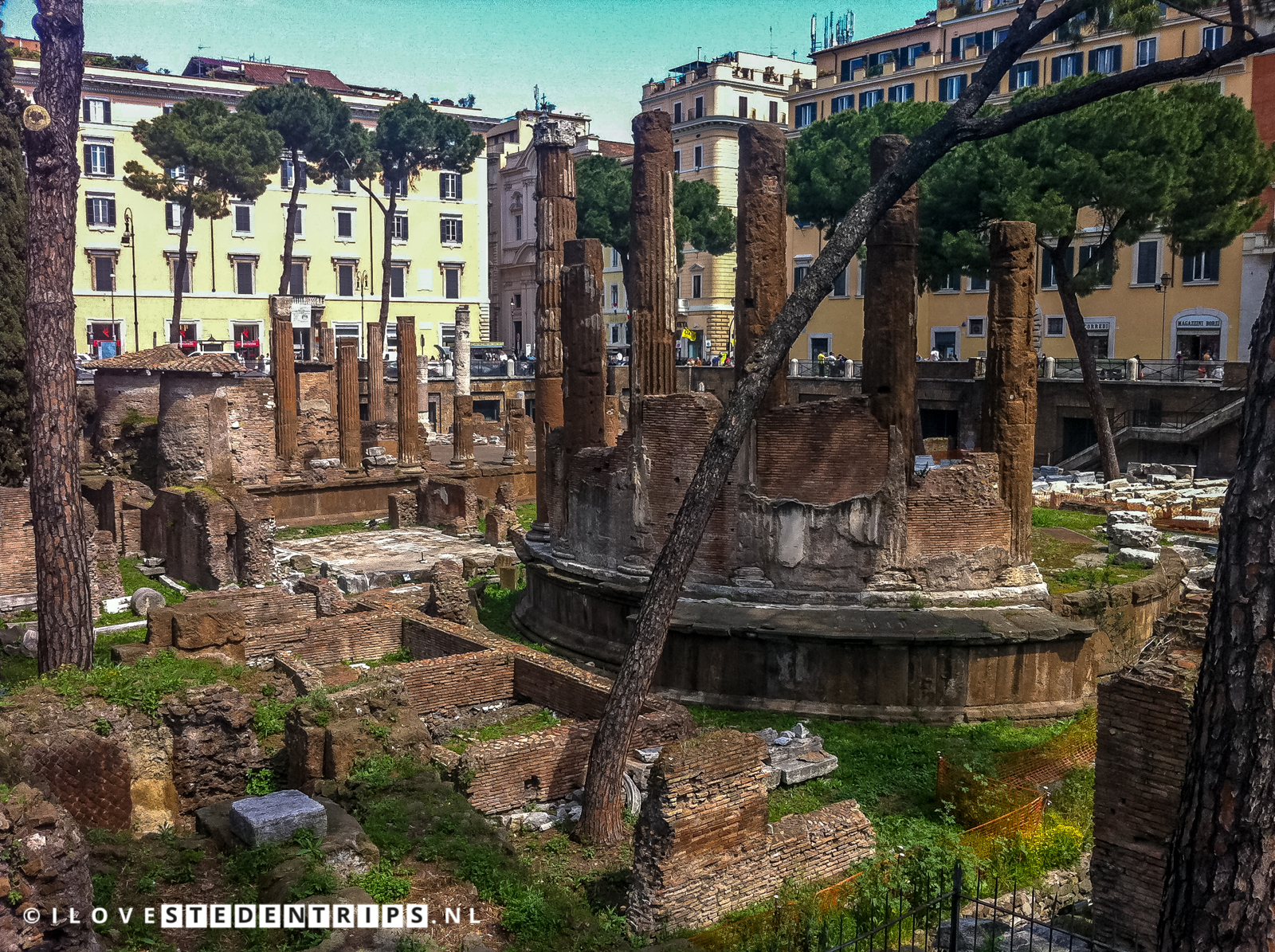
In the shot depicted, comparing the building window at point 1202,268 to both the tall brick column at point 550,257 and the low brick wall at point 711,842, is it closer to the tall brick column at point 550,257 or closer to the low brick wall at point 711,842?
the tall brick column at point 550,257

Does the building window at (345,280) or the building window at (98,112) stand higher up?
the building window at (98,112)

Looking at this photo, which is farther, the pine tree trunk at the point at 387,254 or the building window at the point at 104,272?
the pine tree trunk at the point at 387,254

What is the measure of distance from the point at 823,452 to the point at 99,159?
3732cm

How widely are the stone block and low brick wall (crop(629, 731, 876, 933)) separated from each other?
6.46 feet

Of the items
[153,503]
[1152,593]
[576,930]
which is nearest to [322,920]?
[576,930]

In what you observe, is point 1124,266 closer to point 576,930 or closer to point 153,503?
point 153,503

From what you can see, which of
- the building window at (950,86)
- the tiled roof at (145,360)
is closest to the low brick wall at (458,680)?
the tiled roof at (145,360)

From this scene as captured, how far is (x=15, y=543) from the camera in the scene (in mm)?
15617

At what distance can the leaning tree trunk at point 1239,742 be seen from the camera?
3854 millimetres

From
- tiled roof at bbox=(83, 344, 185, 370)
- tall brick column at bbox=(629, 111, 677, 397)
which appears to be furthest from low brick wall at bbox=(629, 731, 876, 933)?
tiled roof at bbox=(83, 344, 185, 370)

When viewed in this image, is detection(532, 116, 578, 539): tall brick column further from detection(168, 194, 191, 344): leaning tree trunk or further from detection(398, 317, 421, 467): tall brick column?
detection(168, 194, 191, 344): leaning tree trunk

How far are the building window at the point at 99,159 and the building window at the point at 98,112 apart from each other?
81 centimetres

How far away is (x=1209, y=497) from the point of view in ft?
65.3

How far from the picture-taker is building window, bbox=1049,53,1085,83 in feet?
117
